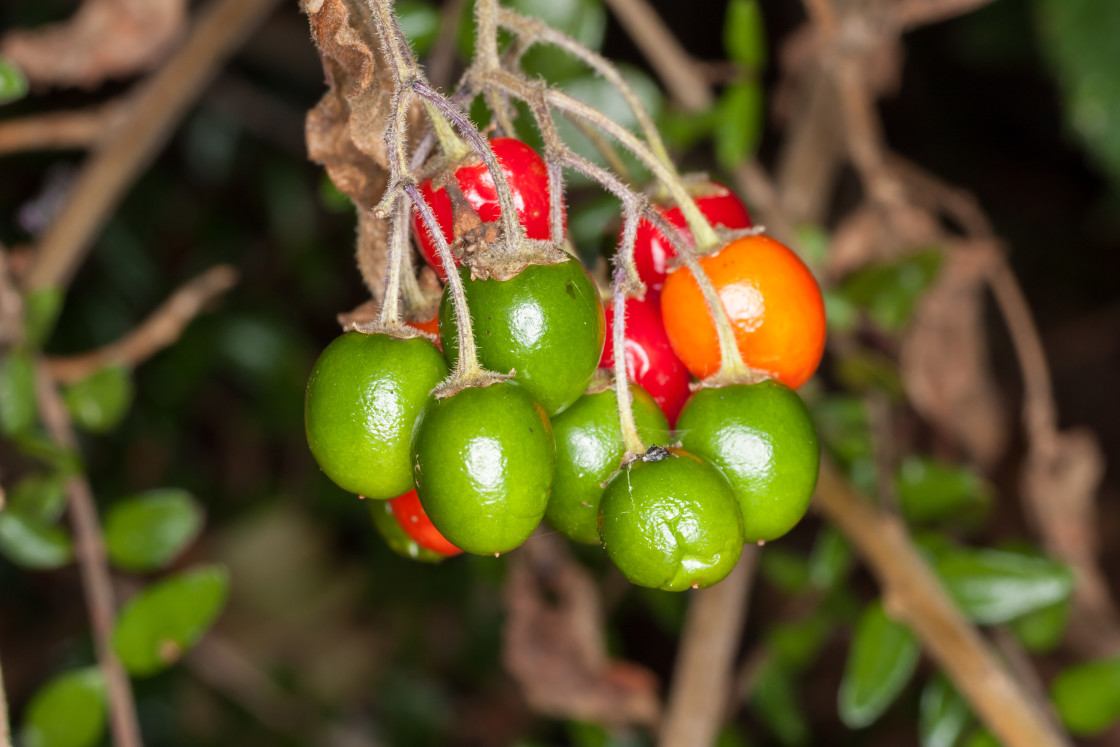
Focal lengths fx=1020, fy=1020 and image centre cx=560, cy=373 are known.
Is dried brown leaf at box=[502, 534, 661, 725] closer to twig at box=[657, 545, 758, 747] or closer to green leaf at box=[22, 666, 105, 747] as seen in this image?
twig at box=[657, 545, 758, 747]

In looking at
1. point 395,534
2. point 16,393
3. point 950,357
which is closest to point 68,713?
point 16,393

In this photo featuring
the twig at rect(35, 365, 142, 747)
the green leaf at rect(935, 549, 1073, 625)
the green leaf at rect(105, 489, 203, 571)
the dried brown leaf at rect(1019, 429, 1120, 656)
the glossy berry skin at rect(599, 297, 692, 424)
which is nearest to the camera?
the glossy berry skin at rect(599, 297, 692, 424)

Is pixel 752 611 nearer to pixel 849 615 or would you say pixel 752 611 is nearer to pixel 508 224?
pixel 849 615

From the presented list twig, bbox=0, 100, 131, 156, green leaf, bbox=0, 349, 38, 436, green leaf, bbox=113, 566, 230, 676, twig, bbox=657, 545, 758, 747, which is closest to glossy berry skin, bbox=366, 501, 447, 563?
green leaf, bbox=113, 566, 230, 676

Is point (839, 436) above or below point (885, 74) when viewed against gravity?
below

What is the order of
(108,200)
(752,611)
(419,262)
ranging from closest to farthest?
(419,262) < (108,200) < (752,611)

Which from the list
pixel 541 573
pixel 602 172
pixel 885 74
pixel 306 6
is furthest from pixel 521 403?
pixel 885 74

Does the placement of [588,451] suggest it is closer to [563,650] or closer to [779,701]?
[563,650]
